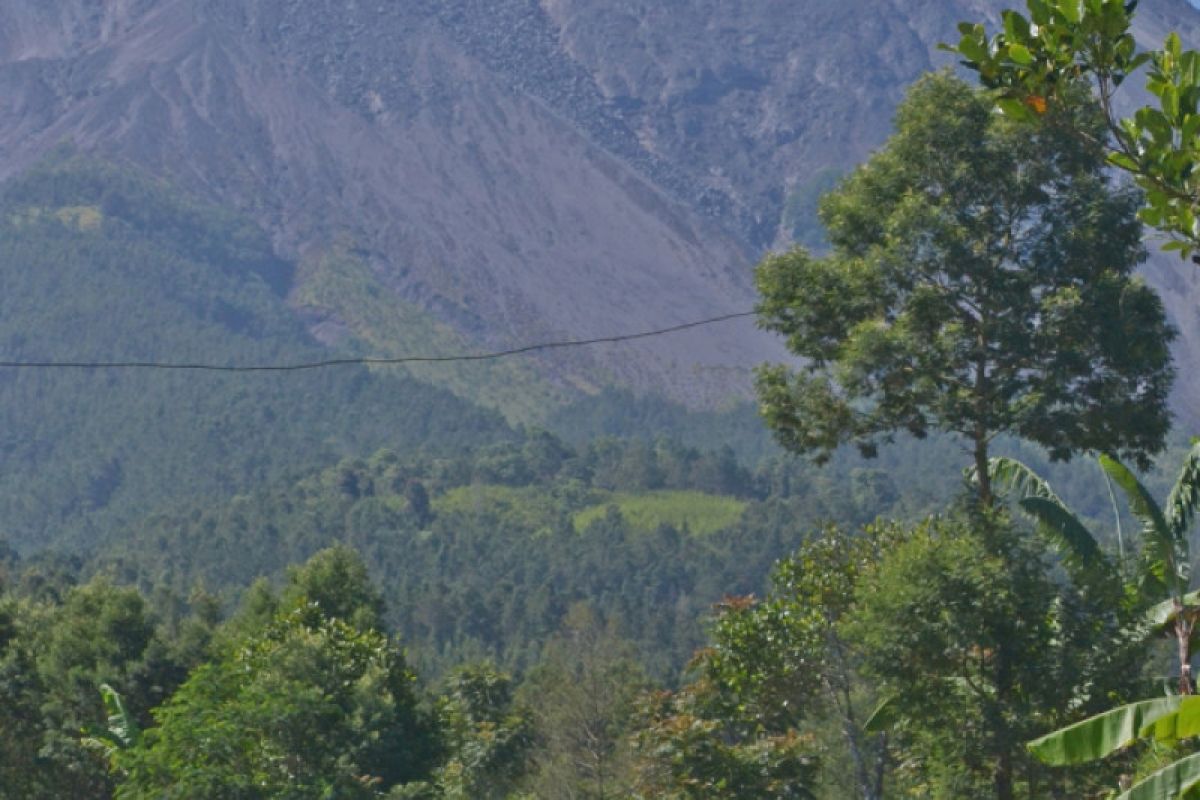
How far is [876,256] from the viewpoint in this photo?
19.8m

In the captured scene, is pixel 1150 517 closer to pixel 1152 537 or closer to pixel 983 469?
pixel 1152 537

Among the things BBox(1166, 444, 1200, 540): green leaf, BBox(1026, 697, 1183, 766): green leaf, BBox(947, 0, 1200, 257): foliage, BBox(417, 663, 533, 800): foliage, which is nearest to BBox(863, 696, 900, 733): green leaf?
BBox(1166, 444, 1200, 540): green leaf

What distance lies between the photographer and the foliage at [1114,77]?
9.25 metres

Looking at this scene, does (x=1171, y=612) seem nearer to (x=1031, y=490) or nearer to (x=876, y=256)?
(x=1031, y=490)

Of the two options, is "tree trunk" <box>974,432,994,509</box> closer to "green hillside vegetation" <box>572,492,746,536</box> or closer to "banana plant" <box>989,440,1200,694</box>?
"banana plant" <box>989,440,1200,694</box>

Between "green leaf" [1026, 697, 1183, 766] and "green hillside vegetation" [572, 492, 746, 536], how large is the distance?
14651 centimetres

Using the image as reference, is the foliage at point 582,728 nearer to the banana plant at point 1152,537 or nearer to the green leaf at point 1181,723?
the banana plant at point 1152,537

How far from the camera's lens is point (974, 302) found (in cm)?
2000

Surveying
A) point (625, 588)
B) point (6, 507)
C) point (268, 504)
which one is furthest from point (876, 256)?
point (6, 507)

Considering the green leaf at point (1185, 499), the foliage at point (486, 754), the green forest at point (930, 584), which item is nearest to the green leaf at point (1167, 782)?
Result: the green forest at point (930, 584)

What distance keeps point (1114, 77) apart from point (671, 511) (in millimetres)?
156772

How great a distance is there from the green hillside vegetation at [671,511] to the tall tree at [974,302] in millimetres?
137724

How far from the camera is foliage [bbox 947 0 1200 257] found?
9.25 metres

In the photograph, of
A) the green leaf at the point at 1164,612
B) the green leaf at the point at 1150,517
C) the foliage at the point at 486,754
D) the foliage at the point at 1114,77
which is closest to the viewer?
the foliage at the point at 1114,77
